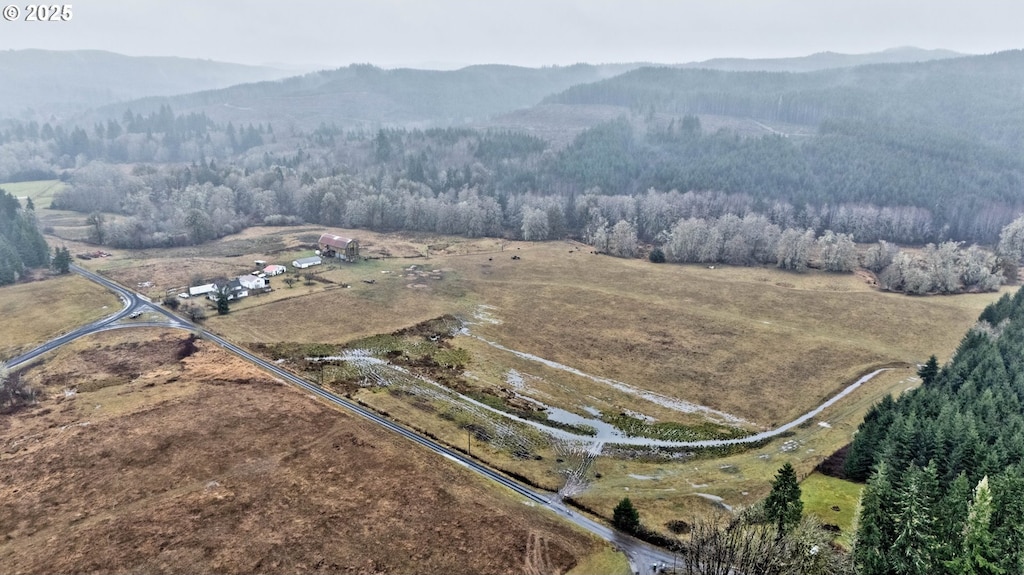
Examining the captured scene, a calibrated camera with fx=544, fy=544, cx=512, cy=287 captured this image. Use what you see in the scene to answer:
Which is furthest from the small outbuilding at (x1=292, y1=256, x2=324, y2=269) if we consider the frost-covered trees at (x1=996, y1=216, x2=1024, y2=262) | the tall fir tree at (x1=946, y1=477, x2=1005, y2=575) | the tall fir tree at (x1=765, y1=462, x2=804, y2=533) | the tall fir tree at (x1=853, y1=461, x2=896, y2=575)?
the frost-covered trees at (x1=996, y1=216, x2=1024, y2=262)

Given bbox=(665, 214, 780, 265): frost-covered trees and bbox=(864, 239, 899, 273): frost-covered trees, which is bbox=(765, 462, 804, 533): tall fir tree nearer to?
bbox=(665, 214, 780, 265): frost-covered trees

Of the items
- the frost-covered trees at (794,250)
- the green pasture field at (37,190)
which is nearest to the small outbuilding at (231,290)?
the frost-covered trees at (794,250)

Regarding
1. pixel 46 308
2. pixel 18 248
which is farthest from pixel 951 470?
pixel 18 248

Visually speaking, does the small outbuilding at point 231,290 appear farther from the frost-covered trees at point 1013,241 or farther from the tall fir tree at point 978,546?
the frost-covered trees at point 1013,241

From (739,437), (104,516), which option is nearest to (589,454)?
(739,437)

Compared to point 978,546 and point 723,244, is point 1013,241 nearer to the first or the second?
point 723,244

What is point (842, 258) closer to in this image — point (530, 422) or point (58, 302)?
point (530, 422)
